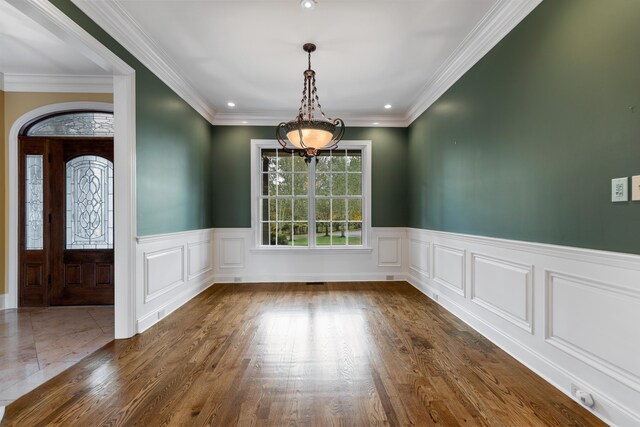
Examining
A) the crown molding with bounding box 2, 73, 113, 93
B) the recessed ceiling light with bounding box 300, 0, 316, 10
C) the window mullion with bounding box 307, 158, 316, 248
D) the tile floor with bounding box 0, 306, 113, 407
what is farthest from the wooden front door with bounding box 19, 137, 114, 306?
the recessed ceiling light with bounding box 300, 0, 316, 10

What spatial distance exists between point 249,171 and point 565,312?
4631mm

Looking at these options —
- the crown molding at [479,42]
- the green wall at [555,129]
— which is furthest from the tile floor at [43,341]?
the crown molding at [479,42]

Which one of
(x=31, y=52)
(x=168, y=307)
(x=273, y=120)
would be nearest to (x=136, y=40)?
(x=31, y=52)

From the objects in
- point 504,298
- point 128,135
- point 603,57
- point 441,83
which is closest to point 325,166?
point 441,83

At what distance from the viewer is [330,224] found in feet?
17.6

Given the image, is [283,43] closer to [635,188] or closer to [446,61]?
[446,61]

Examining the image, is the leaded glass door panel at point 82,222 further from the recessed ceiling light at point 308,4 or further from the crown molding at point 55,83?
the recessed ceiling light at point 308,4

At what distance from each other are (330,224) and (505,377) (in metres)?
3.59

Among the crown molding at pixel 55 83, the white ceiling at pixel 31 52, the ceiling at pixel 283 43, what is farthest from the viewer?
the crown molding at pixel 55 83

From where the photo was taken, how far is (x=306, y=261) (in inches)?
207

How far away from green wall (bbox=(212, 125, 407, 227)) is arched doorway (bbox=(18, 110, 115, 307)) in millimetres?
1653

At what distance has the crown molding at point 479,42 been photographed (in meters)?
2.37

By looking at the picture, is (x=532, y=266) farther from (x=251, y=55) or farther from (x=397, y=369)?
(x=251, y=55)

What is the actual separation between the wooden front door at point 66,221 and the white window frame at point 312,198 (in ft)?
6.94
